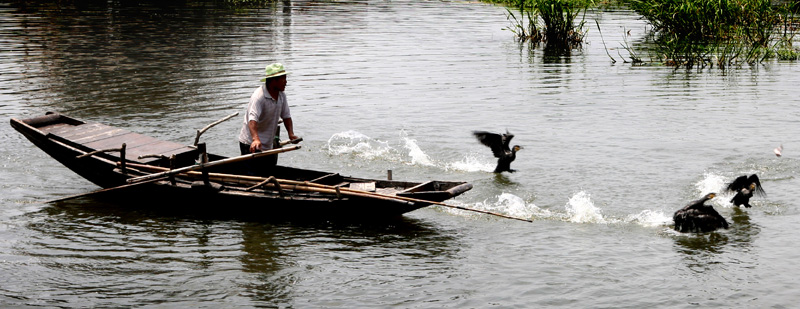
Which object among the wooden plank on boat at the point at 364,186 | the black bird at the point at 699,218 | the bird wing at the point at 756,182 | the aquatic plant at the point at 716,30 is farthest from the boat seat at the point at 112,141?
the aquatic plant at the point at 716,30

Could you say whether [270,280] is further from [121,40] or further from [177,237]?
[121,40]

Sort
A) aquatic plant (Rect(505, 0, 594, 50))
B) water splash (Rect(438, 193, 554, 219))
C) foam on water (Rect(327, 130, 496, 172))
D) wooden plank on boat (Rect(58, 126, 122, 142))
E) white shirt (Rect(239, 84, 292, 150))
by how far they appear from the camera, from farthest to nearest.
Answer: aquatic plant (Rect(505, 0, 594, 50)) < foam on water (Rect(327, 130, 496, 172)) < wooden plank on boat (Rect(58, 126, 122, 142)) < water splash (Rect(438, 193, 554, 219)) < white shirt (Rect(239, 84, 292, 150))

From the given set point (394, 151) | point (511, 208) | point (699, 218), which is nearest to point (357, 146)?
point (394, 151)

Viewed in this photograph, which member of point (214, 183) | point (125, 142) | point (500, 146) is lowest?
point (214, 183)

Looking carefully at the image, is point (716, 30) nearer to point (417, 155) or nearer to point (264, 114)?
point (417, 155)

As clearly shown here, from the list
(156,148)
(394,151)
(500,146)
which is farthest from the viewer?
(394,151)

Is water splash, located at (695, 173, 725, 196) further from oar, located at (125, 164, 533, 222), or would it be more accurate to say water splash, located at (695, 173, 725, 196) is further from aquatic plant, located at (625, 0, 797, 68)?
aquatic plant, located at (625, 0, 797, 68)

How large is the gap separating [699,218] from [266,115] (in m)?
5.16

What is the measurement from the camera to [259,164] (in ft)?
34.0

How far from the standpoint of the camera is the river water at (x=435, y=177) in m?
8.33

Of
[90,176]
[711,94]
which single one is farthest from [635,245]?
[711,94]

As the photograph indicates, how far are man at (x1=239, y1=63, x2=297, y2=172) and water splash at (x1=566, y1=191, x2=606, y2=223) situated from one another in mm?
3591

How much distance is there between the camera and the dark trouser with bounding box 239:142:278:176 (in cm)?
1032

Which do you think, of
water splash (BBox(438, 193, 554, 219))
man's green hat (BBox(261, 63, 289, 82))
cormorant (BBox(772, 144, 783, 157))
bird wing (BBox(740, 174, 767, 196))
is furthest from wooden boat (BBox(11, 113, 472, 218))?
cormorant (BBox(772, 144, 783, 157))
